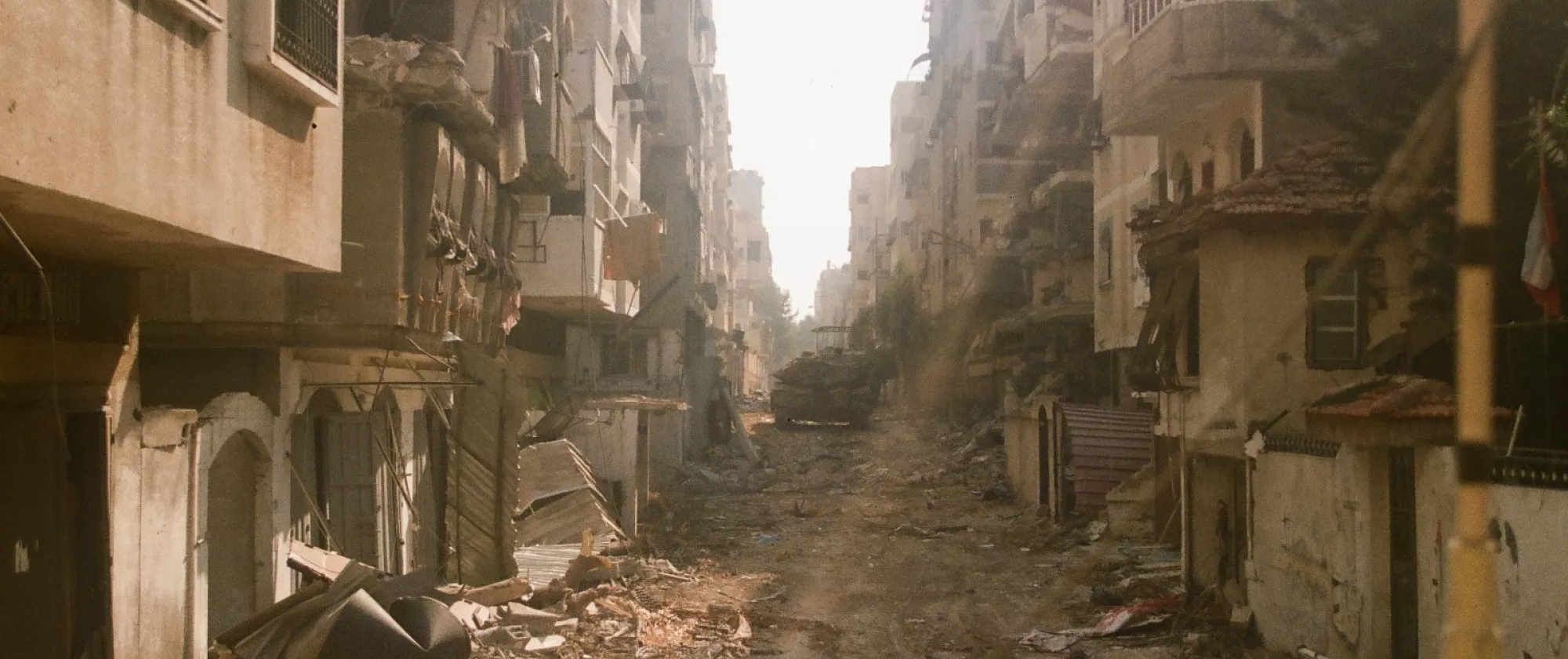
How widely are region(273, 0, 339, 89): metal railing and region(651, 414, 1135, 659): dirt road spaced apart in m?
7.69

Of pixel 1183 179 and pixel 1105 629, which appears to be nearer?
pixel 1105 629

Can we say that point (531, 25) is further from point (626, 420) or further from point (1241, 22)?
point (1241, 22)

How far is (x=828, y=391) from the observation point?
156 feet

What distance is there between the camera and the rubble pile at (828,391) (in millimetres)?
47594

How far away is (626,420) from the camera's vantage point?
22234mm

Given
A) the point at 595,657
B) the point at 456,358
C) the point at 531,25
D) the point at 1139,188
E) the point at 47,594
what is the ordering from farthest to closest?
the point at 1139,188, the point at 531,25, the point at 456,358, the point at 595,657, the point at 47,594

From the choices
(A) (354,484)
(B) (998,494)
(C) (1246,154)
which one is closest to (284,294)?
(A) (354,484)

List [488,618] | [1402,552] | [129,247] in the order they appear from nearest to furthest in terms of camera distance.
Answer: [129,247]
[1402,552]
[488,618]

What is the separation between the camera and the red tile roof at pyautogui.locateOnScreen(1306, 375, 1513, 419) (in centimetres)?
980

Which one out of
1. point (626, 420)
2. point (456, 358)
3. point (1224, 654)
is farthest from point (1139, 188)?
point (456, 358)

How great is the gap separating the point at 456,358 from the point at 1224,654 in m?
8.66

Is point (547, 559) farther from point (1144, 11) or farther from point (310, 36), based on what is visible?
point (1144, 11)

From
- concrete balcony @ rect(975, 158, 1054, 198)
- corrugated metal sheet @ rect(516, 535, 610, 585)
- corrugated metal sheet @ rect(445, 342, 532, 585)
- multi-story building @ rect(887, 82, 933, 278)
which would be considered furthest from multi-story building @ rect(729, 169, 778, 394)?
corrugated metal sheet @ rect(445, 342, 532, 585)

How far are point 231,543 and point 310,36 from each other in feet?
16.4
